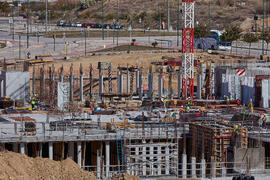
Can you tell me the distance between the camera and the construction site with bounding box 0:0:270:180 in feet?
120

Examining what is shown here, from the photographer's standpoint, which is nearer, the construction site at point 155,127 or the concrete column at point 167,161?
the construction site at point 155,127

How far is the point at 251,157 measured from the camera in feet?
117

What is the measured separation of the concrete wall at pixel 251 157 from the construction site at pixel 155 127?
0.16ft

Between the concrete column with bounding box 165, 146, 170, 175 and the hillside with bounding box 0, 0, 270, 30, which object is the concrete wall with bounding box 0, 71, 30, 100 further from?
the hillside with bounding box 0, 0, 270, 30

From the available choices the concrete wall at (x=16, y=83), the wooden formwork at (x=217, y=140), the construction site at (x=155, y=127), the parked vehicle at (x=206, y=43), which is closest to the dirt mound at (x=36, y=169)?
the construction site at (x=155, y=127)

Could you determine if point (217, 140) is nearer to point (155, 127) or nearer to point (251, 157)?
point (251, 157)

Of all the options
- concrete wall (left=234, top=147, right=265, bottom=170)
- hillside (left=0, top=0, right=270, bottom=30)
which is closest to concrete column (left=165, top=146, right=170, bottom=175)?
concrete wall (left=234, top=147, right=265, bottom=170)

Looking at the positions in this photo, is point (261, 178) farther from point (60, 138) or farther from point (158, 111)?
point (158, 111)

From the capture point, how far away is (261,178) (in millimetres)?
33562

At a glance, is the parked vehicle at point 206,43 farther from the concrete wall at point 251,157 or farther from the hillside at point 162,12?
the concrete wall at point 251,157

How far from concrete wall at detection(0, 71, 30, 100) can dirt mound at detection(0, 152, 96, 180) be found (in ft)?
77.8

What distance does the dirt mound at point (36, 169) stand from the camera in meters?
28.6

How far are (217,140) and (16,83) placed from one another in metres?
21.9

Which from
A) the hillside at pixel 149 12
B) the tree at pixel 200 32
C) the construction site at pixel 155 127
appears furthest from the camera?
the hillside at pixel 149 12
